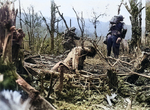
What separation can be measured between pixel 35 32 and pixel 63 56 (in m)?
0.45

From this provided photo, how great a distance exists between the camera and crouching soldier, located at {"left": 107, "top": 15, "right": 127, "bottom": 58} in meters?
2.24

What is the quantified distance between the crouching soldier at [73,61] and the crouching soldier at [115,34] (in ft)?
0.85

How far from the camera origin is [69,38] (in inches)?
86.7

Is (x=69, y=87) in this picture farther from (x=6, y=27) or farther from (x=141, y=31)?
(x=141, y=31)

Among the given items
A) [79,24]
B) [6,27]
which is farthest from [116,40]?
[6,27]

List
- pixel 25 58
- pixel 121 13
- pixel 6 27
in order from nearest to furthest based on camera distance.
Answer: pixel 6 27 < pixel 25 58 < pixel 121 13

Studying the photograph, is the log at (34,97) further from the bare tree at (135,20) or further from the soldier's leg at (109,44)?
the bare tree at (135,20)

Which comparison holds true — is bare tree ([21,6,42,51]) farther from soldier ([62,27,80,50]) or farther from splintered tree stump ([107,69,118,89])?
splintered tree stump ([107,69,118,89])

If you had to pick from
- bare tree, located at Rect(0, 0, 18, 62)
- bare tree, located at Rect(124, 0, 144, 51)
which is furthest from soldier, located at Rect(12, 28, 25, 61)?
bare tree, located at Rect(124, 0, 144, 51)

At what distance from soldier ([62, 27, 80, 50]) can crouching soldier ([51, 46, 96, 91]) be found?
0.06 m

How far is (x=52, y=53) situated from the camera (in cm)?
226

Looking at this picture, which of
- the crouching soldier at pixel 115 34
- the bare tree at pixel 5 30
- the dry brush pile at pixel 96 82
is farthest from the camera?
the crouching soldier at pixel 115 34

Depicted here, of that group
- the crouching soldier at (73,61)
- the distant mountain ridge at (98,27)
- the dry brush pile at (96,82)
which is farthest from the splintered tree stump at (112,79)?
the distant mountain ridge at (98,27)

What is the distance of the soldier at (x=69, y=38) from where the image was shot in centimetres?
218
